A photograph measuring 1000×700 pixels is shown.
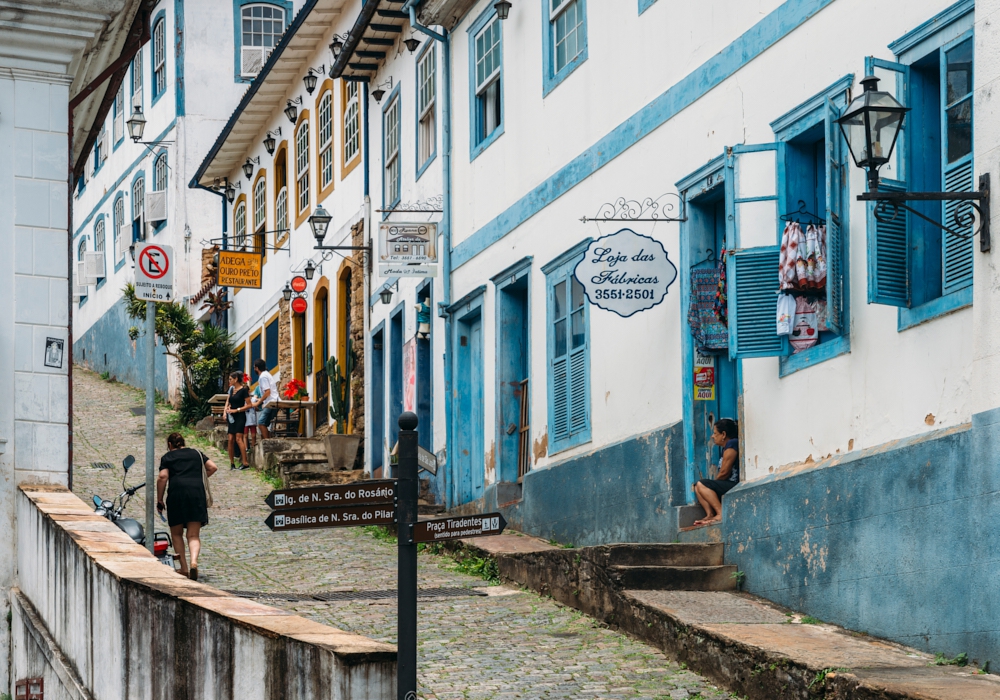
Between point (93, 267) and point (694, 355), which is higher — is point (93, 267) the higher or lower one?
the higher one

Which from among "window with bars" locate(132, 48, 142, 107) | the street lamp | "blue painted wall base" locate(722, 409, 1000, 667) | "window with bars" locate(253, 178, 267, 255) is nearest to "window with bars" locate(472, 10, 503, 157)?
"blue painted wall base" locate(722, 409, 1000, 667)

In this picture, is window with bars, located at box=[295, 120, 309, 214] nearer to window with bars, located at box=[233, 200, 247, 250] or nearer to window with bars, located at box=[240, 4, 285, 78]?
window with bars, located at box=[233, 200, 247, 250]

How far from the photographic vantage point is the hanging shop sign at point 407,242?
1819 centimetres

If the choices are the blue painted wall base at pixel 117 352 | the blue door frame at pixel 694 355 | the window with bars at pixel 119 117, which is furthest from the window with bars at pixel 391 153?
the window with bars at pixel 119 117

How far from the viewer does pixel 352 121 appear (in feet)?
78.2

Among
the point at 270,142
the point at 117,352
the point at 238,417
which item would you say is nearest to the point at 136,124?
the point at 270,142

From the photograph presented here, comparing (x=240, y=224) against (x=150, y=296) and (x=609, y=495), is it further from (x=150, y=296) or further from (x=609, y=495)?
(x=150, y=296)

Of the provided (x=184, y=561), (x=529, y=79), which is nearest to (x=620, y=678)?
(x=184, y=561)

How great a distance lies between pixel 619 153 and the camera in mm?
13930

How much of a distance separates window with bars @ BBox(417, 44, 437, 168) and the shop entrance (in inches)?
286

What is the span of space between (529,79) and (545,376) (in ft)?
9.98

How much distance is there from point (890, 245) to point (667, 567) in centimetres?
296

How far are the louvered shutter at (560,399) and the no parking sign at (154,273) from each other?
3.94 metres

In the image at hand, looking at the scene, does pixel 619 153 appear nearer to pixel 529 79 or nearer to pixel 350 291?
pixel 529 79
